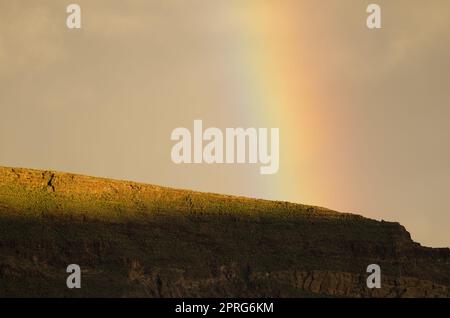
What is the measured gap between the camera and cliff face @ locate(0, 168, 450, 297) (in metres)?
141

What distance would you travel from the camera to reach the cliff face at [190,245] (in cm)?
14100

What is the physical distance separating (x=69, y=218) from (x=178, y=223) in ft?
44.1

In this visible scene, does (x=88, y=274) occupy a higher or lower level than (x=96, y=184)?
lower

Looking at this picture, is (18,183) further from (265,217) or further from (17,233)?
(265,217)

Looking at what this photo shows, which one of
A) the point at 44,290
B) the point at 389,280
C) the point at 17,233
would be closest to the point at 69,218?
the point at 17,233

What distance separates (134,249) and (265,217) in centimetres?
2024

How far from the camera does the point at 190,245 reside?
5940 inches
